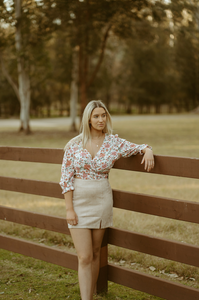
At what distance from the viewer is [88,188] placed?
9.43 ft

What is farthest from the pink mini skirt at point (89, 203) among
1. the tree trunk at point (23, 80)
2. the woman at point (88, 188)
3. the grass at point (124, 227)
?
the tree trunk at point (23, 80)

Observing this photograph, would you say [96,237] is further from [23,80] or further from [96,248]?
[23,80]

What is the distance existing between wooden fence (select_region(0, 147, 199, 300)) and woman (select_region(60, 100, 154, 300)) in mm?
231

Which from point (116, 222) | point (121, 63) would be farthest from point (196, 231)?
point (121, 63)

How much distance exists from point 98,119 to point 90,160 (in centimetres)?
36

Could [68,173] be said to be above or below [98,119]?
below

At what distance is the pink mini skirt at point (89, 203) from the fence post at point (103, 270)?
1.61 ft

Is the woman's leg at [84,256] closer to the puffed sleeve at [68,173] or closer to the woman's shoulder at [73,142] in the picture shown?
the puffed sleeve at [68,173]

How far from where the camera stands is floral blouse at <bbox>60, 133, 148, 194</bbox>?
2.88 metres

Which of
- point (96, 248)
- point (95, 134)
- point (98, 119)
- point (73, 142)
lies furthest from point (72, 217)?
point (98, 119)

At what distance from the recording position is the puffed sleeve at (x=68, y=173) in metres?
2.88

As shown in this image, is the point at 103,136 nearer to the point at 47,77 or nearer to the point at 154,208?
the point at 154,208

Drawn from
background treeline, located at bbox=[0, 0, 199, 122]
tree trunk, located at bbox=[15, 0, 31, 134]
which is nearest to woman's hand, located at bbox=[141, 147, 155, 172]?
background treeline, located at bbox=[0, 0, 199, 122]

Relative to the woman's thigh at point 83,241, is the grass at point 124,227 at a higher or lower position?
lower
